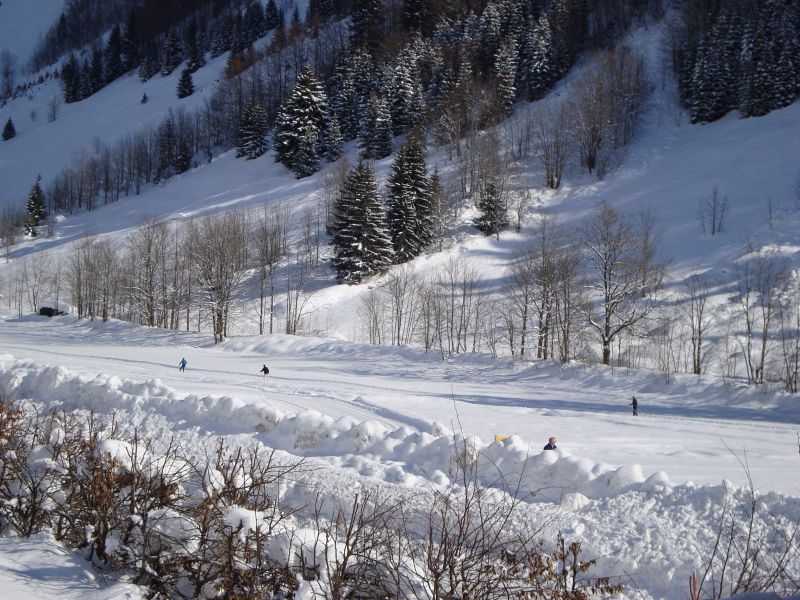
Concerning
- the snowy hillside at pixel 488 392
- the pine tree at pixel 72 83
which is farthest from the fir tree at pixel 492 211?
the pine tree at pixel 72 83

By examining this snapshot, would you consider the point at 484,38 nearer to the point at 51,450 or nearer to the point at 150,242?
the point at 150,242

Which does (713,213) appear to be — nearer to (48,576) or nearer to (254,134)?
(48,576)

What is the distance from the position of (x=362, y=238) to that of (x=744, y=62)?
125 feet

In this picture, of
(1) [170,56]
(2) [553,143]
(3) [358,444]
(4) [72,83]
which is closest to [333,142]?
(2) [553,143]

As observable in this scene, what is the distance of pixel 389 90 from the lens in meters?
52.0

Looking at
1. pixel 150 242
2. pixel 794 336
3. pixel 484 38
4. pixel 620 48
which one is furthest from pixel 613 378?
pixel 484 38

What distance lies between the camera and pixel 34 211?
183 ft

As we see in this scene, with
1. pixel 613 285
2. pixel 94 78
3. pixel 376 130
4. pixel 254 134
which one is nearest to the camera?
pixel 613 285

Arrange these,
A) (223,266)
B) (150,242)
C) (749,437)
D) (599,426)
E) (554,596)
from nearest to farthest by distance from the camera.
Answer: (554,596) → (749,437) → (599,426) → (223,266) → (150,242)

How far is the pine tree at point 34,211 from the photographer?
54219 mm

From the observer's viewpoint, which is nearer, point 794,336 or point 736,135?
point 794,336

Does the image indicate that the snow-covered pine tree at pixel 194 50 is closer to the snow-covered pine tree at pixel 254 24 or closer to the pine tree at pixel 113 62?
the snow-covered pine tree at pixel 254 24

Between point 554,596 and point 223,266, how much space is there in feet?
96.0

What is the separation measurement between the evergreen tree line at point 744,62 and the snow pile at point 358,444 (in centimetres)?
4765
